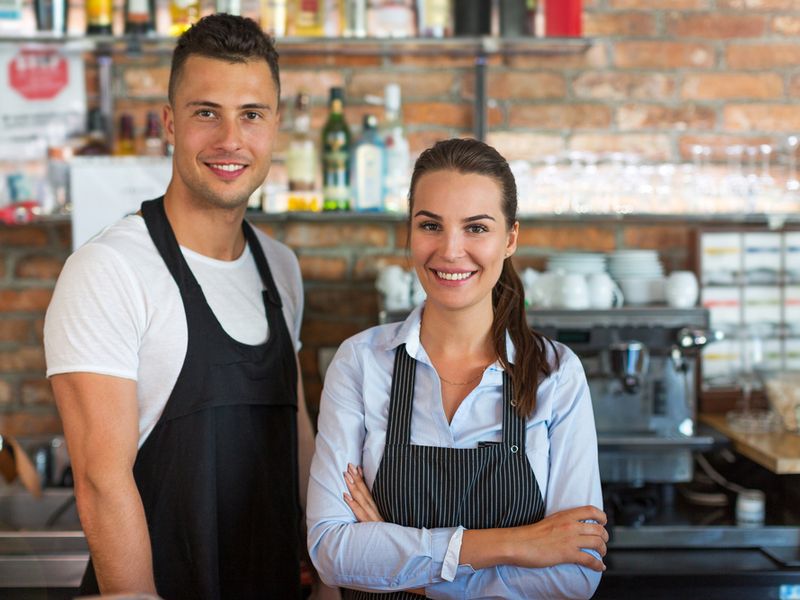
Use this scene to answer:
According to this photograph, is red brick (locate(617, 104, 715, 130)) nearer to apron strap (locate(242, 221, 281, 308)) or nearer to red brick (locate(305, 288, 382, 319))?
red brick (locate(305, 288, 382, 319))

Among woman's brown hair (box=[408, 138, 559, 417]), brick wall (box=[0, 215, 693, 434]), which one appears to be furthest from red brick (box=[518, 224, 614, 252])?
woman's brown hair (box=[408, 138, 559, 417])

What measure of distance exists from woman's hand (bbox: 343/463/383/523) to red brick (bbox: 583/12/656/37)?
70.3 inches

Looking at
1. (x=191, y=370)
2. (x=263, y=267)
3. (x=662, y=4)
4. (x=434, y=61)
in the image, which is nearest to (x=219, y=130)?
(x=263, y=267)

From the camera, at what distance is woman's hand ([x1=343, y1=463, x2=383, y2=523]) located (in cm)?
153

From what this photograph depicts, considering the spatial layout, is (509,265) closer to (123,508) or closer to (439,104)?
(123,508)

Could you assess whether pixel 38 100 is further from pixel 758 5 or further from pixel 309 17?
pixel 758 5

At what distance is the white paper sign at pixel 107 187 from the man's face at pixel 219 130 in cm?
96

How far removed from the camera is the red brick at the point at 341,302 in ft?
9.29

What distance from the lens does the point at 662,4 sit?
281 centimetres

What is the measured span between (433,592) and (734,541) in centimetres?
106

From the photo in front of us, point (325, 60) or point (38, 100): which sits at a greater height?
point (325, 60)

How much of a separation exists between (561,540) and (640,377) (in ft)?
3.16

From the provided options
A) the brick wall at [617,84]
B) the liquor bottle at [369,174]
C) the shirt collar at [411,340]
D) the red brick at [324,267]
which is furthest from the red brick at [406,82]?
the shirt collar at [411,340]

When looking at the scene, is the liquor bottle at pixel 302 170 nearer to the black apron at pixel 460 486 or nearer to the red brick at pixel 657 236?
the red brick at pixel 657 236
